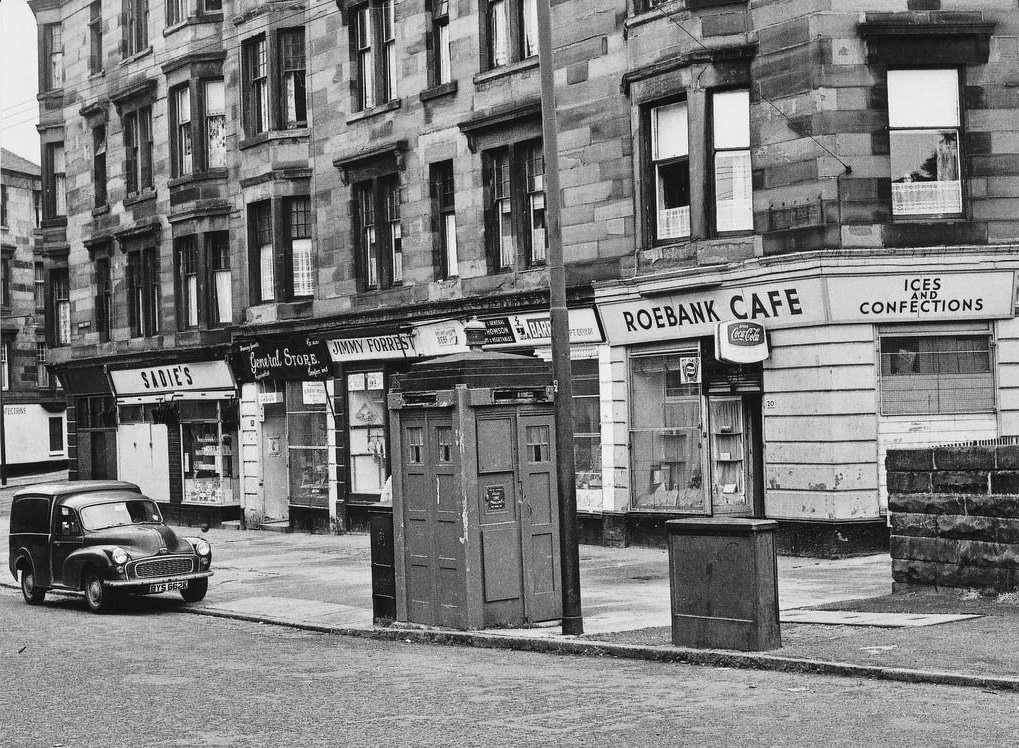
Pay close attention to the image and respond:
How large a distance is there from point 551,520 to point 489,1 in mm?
14250

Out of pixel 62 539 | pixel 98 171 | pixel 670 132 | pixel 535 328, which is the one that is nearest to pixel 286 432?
pixel 535 328

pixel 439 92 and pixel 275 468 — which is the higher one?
pixel 439 92

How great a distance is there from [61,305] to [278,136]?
15.3m

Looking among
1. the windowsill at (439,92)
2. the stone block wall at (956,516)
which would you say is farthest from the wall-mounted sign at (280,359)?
the stone block wall at (956,516)

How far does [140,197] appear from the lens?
1419 inches

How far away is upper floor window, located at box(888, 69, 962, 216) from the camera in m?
20.8

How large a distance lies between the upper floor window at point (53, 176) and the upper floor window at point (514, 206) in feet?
64.5

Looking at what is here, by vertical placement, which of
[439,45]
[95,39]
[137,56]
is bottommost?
[439,45]

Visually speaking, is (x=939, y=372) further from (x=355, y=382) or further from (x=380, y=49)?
(x=380, y=49)

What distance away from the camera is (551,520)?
49.8 ft

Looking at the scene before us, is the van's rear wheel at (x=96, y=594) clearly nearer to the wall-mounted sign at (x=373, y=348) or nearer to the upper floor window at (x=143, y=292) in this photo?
the wall-mounted sign at (x=373, y=348)

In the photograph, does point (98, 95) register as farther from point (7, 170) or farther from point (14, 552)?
point (7, 170)

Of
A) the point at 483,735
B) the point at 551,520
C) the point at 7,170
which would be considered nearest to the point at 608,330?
the point at 551,520

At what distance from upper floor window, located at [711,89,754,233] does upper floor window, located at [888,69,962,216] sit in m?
2.21
